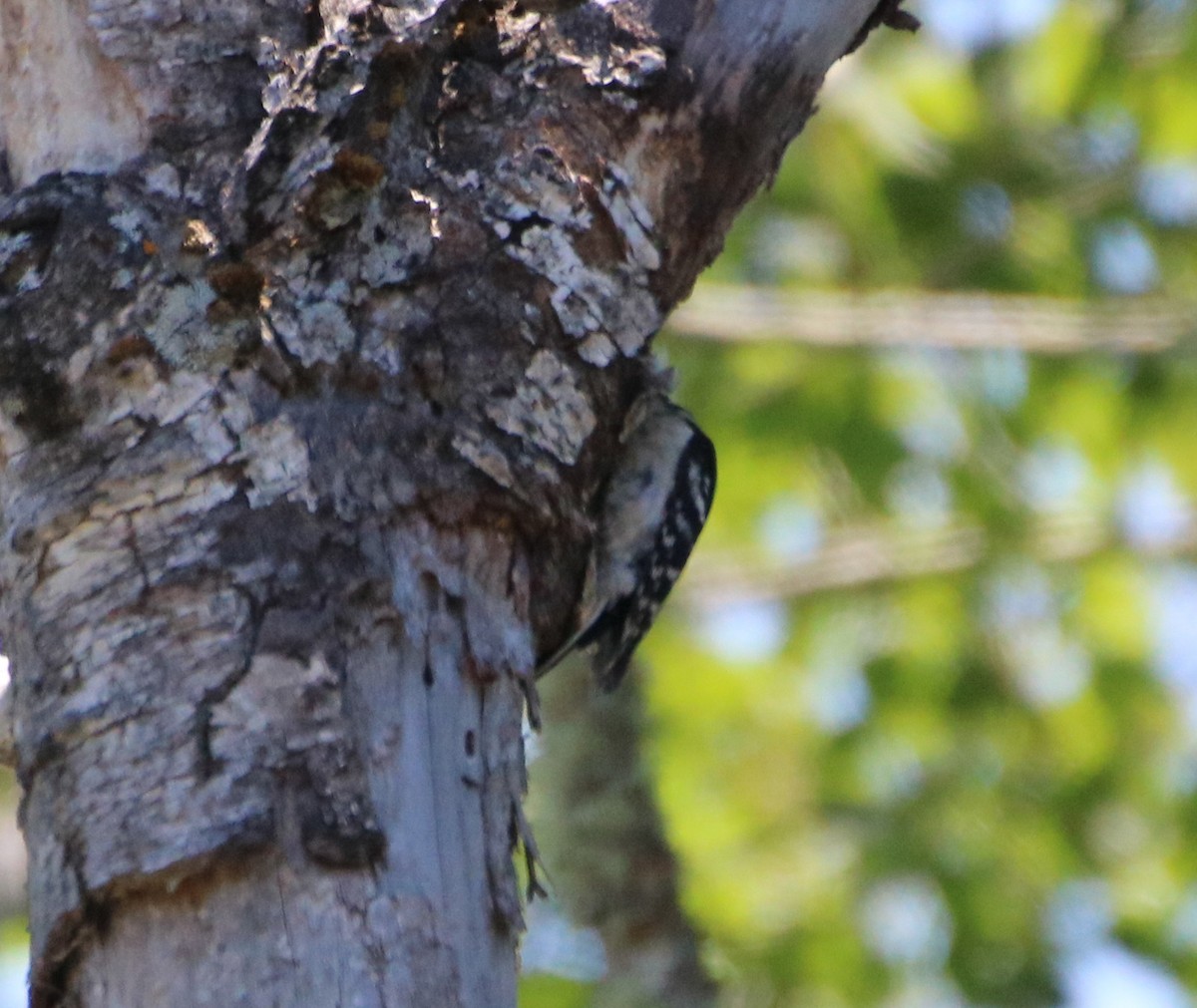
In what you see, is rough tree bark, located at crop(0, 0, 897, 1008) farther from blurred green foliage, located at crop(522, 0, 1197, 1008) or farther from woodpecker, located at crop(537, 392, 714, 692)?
blurred green foliage, located at crop(522, 0, 1197, 1008)

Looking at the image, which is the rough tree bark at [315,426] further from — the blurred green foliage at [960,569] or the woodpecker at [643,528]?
the blurred green foliage at [960,569]

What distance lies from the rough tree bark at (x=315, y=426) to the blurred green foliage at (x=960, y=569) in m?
3.33

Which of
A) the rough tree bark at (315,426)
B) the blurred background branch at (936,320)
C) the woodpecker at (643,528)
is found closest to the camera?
the rough tree bark at (315,426)

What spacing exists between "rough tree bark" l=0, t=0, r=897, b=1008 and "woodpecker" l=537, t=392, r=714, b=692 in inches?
29.8

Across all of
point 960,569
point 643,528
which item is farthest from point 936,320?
point 643,528

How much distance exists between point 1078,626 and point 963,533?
2.51 ft

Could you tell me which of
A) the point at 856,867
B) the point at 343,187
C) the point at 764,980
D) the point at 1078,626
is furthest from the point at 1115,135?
the point at 343,187

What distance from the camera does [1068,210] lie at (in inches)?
239

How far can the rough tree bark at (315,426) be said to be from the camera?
5.90ft

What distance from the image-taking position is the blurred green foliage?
5.93 metres

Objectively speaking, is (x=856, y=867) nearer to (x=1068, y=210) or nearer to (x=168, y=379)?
(x=1068, y=210)

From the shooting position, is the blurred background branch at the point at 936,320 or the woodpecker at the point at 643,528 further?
the blurred background branch at the point at 936,320

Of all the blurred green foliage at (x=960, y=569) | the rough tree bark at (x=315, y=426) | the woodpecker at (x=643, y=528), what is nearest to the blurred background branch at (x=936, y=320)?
the blurred green foliage at (x=960, y=569)

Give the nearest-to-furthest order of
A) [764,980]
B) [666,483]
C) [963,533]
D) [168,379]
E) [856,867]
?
[168,379], [666,483], [764,980], [856,867], [963,533]
